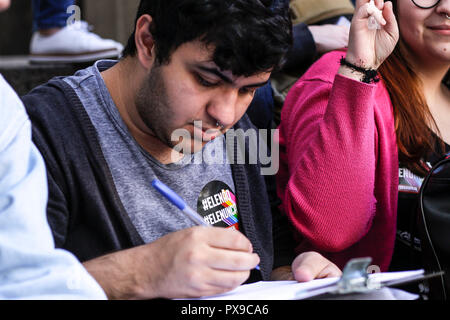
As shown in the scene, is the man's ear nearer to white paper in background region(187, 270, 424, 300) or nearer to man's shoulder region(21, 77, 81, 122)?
man's shoulder region(21, 77, 81, 122)

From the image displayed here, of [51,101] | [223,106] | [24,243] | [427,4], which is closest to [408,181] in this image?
[427,4]

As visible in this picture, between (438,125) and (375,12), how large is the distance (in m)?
0.54

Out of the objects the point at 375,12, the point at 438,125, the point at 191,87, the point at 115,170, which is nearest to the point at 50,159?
the point at 115,170

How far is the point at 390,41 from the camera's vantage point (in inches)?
75.5

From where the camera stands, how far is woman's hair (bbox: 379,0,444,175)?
Answer: 6.59 ft

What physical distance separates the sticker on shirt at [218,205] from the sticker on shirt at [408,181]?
24.2 inches

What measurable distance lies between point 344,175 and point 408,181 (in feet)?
1.01

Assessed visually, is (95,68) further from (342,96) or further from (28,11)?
(28,11)

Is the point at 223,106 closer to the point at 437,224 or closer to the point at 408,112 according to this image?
the point at 437,224

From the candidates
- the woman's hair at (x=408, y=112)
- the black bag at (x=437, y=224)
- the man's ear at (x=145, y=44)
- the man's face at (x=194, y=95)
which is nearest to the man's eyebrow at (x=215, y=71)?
the man's face at (x=194, y=95)

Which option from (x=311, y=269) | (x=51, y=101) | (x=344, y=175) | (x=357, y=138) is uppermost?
(x=51, y=101)

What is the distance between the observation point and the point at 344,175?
1839 mm

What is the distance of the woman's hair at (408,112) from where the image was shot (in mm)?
2010

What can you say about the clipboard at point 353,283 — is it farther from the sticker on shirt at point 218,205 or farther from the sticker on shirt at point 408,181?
the sticker on shirt at point 408,181
